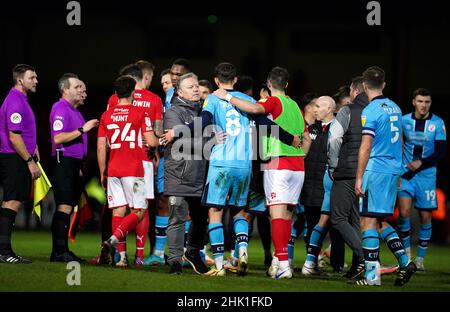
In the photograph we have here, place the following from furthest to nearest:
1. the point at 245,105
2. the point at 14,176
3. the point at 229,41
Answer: the point at 229,41
the point at 14,176
the point at 245,105

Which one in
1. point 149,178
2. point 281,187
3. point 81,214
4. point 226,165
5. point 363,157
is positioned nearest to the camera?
point 363,157

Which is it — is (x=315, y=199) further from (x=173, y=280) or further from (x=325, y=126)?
(x=173, y=280)

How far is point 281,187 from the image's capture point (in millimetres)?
10266

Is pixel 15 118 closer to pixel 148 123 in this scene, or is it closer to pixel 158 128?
pixel 148 123

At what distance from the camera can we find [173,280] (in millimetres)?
9516

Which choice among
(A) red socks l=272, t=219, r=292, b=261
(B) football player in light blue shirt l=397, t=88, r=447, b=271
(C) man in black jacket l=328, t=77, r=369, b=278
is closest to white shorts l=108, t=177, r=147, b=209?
(A) red socks l=272, t=219, r=292, b=261

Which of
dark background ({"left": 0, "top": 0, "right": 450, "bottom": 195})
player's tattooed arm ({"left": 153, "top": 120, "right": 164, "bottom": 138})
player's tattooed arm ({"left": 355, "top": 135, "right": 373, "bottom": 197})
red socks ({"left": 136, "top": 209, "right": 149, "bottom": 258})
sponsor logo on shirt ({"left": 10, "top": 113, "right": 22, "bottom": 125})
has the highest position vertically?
dark background ({"left": 0, "top": 0, "right": 450, "bottom": 195})

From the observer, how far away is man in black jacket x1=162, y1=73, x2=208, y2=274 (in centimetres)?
1007

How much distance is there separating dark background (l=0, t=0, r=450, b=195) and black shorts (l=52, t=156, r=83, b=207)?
14795 mm

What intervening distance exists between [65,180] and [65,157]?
0.27 metres

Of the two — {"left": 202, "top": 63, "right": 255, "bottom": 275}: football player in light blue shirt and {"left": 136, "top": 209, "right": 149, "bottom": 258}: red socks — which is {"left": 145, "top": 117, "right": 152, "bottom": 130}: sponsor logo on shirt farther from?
{"left": 136, "top": 209, "right": 149, "bottom": 258}: red socks

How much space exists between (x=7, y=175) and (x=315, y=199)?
3616mm

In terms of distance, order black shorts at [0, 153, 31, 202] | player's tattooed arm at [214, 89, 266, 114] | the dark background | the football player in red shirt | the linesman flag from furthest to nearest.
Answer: the dark background, the linesman flag, black shorts at [0, 153, 31, 202], the football player in red shirt, player's tattooed arm at [214, 89, 266, 114]

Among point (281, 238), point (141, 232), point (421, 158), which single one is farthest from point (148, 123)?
point (421, 158)
